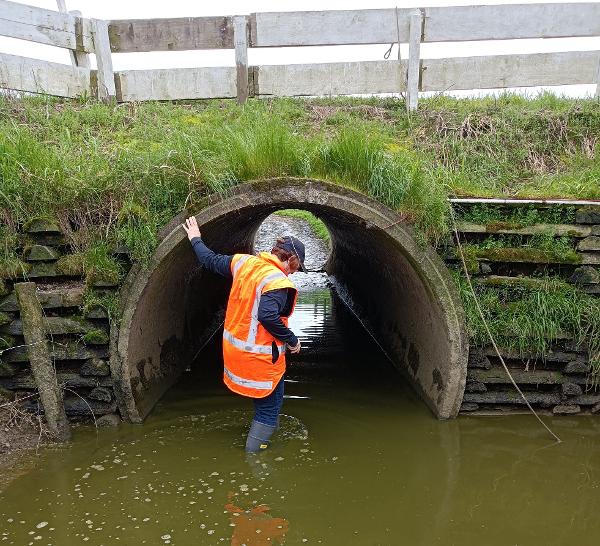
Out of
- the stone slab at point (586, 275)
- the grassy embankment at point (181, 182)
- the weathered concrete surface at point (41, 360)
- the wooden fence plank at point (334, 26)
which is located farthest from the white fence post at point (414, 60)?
the weathered concrete surface at point (41, 360)

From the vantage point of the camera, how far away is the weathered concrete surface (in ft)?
16.2

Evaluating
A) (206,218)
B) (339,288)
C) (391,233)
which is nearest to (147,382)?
(206,218)

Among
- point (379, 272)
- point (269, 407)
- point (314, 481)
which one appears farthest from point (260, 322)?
point (379, 272)

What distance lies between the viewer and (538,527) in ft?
13.4

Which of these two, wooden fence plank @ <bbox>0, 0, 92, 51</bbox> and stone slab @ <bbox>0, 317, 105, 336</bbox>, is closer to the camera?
stone slab @ <bbox>0, 317, 105, 336</bbox>

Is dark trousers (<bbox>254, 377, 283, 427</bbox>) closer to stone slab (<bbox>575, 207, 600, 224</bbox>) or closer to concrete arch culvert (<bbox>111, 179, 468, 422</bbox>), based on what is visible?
concrete arch culvert (<bbox>111, 179, 468, 422</bbox>)

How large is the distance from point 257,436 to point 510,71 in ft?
22.3

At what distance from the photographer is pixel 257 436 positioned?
496cm

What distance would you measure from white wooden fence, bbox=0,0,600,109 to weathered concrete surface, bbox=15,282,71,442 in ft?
14.9

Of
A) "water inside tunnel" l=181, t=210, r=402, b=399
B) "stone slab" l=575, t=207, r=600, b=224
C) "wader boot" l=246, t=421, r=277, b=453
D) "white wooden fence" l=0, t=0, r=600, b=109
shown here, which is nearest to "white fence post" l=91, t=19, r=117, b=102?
"white wooden fence" l=0, t=0, r=600, b=109

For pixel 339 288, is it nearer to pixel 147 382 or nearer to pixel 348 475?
pixel 147 382

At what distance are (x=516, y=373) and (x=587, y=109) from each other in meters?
4.70

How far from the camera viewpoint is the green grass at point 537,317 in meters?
5.56

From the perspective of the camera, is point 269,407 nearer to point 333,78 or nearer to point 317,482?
point 317,482
